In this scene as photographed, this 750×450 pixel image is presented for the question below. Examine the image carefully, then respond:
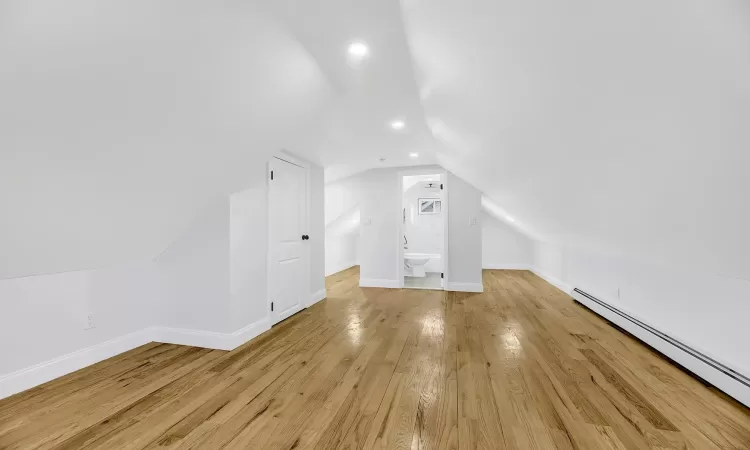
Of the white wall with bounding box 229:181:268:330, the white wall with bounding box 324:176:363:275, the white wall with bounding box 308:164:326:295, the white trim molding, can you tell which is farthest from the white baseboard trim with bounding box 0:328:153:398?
the white trim molding

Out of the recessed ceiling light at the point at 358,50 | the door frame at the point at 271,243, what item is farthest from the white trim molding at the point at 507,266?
the recessed ceiling light at the point at 358,50

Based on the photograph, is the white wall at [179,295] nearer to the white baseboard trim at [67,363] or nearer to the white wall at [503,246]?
the white baseboard trim at [67,363]

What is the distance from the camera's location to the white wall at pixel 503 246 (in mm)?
7543

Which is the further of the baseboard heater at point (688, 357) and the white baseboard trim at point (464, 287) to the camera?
the white baseboard trim at point (464, 287)

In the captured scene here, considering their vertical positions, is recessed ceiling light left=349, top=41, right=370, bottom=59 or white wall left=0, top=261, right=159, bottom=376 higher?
recessed ceiling light left=349, top=41, right=370, bottom=59

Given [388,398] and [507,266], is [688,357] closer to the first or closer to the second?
[388,398]

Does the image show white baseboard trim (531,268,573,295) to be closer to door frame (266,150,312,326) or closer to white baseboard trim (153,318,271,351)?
door frame (266,150,312,326)

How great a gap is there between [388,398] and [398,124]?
2449 mm

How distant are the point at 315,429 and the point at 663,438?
1.69 metres

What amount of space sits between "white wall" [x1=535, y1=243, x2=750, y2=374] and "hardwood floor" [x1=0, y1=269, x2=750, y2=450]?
0.91 feet

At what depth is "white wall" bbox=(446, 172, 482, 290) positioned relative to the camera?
5.17m

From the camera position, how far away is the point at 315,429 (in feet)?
5.47

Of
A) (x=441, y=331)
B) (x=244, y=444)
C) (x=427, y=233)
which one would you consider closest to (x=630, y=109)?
(x=244, y=444)

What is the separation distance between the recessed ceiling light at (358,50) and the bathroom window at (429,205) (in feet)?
22.6
